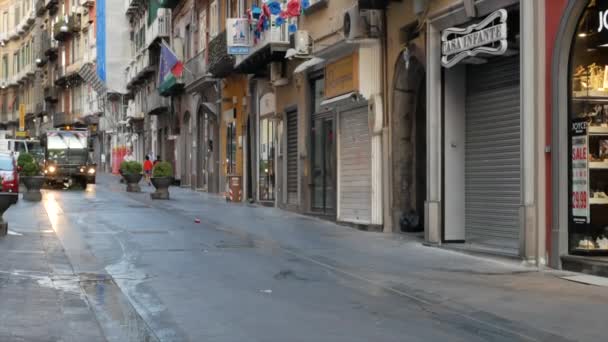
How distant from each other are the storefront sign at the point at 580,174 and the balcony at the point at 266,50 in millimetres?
14124

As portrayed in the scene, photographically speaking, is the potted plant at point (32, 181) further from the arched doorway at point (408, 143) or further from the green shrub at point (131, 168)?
the arched doorway at point (408, 143)

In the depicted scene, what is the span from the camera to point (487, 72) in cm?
1633

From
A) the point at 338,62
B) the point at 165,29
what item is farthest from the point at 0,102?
the point at 338,62

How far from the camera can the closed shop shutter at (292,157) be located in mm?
26875

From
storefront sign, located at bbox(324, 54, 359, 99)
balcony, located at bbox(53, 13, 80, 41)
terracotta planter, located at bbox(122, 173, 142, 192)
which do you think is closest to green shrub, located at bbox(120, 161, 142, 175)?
terracotta planter, located at bbox(122, 173, 142, 192)

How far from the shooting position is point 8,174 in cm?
2942

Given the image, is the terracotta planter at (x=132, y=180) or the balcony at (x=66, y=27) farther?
the balcony at (x=66, y=27)

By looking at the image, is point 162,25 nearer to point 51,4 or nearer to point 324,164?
point 324,164

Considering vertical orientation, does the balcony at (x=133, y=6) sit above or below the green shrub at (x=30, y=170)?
above

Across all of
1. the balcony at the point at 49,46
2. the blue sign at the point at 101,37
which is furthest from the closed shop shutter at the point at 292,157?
the balcony at the point at 49,46

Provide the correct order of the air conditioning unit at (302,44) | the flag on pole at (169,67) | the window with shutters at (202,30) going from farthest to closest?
the window with shutters at (202,30)
the flag on pole at (169,67)
the air conditioning unit at (302,44)

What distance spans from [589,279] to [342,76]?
10440mm

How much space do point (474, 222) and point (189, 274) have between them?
20.4 ft

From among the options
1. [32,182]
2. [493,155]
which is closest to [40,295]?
[493,155]
